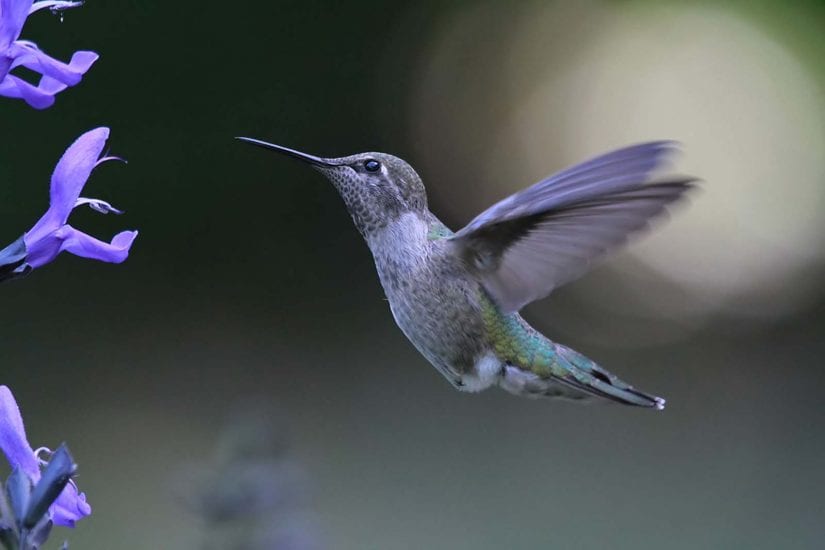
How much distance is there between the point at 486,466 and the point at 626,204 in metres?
4.47

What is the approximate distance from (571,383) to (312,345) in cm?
545

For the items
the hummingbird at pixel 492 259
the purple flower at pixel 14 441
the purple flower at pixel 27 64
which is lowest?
the purple flower at pixel 14 441

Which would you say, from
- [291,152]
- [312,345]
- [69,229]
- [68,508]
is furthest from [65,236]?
[312,345]

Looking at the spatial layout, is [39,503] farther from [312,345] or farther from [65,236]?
[312,345]

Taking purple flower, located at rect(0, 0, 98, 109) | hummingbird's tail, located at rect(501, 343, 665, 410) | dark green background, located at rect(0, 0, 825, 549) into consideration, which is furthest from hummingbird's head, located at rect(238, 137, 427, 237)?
dark green background, located at rect(0, 0, 825, 549)

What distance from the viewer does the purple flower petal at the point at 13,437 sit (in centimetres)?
123

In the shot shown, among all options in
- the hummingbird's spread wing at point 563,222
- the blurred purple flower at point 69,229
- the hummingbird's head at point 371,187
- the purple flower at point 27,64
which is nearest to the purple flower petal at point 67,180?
the blurred purple flower at point 69,229

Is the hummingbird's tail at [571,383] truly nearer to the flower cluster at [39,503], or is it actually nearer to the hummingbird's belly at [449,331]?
the hummingbird's belly at [449,331]

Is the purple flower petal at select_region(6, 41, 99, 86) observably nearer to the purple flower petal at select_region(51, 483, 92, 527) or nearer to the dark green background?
the purple flower petal at select_region(51, 483, 92, 527)

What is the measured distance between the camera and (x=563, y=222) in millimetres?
1690

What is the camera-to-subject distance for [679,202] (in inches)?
57.9

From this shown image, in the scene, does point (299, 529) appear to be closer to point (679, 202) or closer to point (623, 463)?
point (679, 202)

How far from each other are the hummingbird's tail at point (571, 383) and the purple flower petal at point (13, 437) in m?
0.85

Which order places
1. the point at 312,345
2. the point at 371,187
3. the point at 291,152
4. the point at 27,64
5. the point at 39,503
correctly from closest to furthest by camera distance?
the point at 39,503 < the point at 27,64 < the point at 291,152 < the point at 371,187 < the point at 312,345
